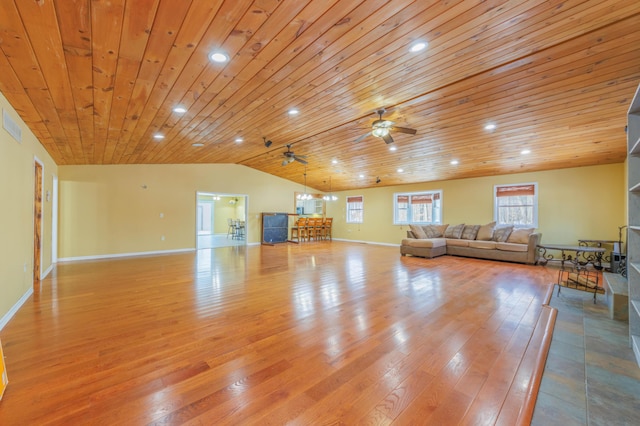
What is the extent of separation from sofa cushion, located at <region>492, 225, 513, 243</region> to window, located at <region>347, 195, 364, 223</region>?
5.04 metres

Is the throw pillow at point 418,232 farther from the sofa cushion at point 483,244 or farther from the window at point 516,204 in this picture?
the window at point 516,204

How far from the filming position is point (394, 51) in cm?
258

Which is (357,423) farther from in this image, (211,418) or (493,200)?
(493,200)

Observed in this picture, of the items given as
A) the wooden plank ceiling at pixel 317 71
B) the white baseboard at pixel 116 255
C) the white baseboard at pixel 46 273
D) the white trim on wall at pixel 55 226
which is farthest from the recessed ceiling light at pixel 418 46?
the white baseboard at pixel 116 255

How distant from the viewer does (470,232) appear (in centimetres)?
764

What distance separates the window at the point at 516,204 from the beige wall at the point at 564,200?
0.12m

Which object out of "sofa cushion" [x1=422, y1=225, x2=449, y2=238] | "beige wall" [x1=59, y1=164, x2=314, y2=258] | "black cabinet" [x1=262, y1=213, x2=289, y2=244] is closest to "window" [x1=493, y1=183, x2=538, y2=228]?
"sofa cushion" [x1=422, y1=225, x2=449, y2=238]

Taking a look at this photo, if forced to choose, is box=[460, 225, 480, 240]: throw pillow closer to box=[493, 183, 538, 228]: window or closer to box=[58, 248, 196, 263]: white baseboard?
box=[493, 183, 538, 228]: window

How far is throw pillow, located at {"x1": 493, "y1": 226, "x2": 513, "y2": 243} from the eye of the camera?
700cm

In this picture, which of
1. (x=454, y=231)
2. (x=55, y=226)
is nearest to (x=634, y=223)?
(x=454, y=231)

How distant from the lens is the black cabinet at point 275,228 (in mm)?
10273

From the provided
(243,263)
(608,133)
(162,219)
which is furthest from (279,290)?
(608,133)

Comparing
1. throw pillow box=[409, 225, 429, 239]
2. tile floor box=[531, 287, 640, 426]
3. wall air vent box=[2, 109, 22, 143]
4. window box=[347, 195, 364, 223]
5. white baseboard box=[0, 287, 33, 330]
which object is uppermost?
wall air vent box=[2, 109, 22, 143]

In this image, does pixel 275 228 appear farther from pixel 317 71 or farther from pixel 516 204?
pixel 317 71
